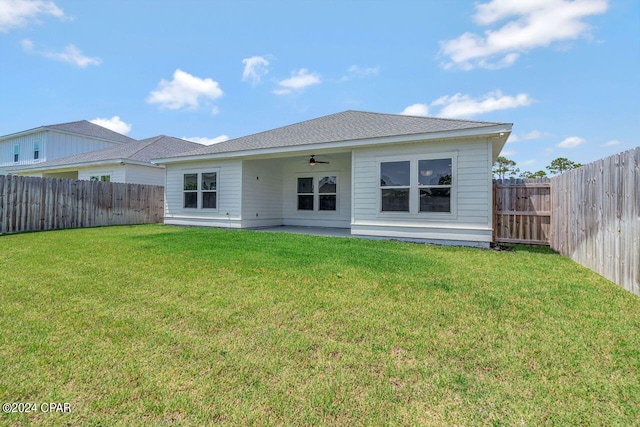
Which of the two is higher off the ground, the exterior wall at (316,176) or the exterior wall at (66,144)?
the exterior wall at (66,144)

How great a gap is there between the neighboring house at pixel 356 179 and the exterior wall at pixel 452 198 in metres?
0.02

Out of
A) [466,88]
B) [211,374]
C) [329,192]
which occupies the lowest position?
[211,374]

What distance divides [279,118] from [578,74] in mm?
14516

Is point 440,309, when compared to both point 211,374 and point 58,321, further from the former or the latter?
point 58,321

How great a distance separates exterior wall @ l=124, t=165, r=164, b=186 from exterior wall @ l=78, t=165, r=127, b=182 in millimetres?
212

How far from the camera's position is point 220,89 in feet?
56.3

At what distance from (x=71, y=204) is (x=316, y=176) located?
363 inches

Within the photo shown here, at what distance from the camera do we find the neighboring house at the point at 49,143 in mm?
22109

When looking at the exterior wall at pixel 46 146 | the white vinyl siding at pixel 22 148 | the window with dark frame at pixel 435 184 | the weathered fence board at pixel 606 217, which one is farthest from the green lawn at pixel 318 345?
the white vinyl siding at pixel 22 148

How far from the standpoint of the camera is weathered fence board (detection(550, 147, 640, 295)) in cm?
388

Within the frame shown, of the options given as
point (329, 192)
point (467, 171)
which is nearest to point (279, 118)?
point (329, 192)

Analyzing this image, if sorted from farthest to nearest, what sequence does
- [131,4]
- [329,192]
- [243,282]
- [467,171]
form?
[329,192], [131,4], [467,171], [243,282]

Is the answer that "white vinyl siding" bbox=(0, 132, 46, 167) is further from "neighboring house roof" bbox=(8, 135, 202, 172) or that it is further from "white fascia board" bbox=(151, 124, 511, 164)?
"white fascia board" bbox=(151, 124, 511, 164)

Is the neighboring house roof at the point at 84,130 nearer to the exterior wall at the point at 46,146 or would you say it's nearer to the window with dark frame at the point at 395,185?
the exterior wall at the point at 46,146
